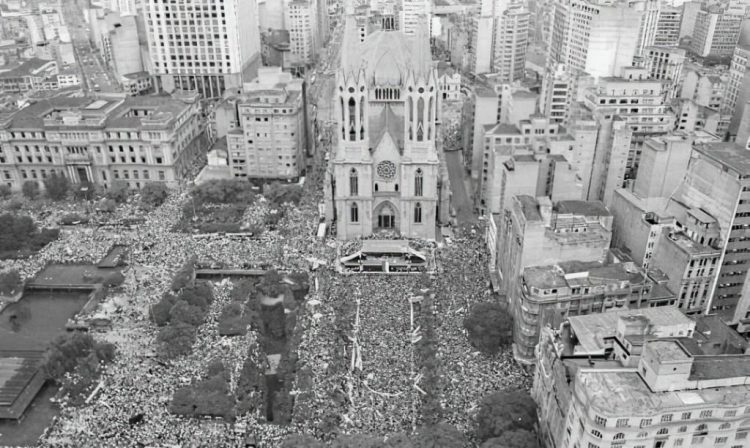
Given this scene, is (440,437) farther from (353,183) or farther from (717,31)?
(717,31)

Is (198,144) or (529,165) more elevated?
(529,165)

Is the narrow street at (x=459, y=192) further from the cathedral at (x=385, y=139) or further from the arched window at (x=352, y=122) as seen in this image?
the arched window at (x=352, y=122)

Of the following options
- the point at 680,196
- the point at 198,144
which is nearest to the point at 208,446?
the point at 680,196

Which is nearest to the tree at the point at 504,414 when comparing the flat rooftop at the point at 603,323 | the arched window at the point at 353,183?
the flat rooftop at the point at 603,323

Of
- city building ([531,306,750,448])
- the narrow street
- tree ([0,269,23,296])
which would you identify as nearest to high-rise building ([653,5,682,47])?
the narrow street

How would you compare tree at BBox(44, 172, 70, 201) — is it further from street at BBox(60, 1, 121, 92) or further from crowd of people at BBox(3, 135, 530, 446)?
street at BBox(60, 1, 121, 92)

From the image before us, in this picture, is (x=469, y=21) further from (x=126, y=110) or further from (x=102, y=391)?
→ (x=102, y=391)
